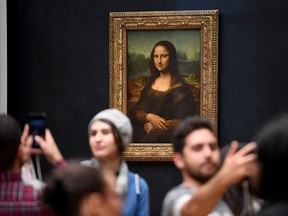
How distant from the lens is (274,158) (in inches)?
109

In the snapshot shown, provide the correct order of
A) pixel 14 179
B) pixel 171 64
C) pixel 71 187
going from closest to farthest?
pixel 71 187 < pixel 14 179 < pixel 171 64

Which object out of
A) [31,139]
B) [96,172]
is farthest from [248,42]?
[96,172]

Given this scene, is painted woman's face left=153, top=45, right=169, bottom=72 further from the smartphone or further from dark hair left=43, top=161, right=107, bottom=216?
dark hair left=43, top=161, right=107, bottom=216

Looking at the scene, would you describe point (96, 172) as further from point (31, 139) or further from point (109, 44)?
point (109, 44)

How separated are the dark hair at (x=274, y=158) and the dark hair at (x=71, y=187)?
715mm

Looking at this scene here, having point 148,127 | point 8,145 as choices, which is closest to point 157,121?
point 148,127

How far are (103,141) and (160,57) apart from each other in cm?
384

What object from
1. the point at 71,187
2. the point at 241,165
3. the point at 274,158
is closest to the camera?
the point at 71,187

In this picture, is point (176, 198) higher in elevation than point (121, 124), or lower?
lower

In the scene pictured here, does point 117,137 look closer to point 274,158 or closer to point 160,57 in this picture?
point 274,158

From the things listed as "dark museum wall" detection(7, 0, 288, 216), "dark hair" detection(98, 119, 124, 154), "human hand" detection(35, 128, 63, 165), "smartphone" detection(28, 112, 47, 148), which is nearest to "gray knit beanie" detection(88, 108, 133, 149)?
"dark hair" detection(98, 119, 124, 154)

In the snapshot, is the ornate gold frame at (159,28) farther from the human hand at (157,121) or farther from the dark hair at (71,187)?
the dark hair at (71,187)

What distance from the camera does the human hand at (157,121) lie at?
8.65 m

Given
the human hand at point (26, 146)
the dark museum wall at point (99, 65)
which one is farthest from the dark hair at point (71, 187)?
the dark museum wall at point (99, 65)
